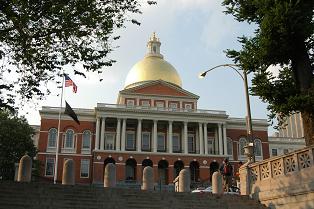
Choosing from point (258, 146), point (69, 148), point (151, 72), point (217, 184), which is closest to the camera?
point (217, 184)

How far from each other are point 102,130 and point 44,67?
1971 inches

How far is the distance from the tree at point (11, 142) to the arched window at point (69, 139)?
550 inches

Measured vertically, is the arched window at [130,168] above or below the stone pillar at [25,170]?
above

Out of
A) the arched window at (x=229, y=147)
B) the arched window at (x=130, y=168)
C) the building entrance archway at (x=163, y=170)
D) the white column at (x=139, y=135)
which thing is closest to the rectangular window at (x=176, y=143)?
the building entrance archway at (x=163, y=170)

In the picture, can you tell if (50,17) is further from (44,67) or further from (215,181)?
(215,181)

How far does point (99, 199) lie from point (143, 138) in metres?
50.9

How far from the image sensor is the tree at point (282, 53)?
16.3 meters

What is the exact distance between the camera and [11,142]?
160 ft

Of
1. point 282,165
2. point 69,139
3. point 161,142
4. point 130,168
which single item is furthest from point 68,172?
point 161,142

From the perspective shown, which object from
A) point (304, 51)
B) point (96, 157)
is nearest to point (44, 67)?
point (304, 51)

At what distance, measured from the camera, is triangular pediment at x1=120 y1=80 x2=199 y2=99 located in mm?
71875

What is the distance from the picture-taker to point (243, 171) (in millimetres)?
19906

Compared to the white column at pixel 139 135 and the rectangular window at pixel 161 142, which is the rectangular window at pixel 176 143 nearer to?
the rectangular window at pixel 161 142

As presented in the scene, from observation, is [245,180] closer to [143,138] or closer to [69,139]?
[143,138]
